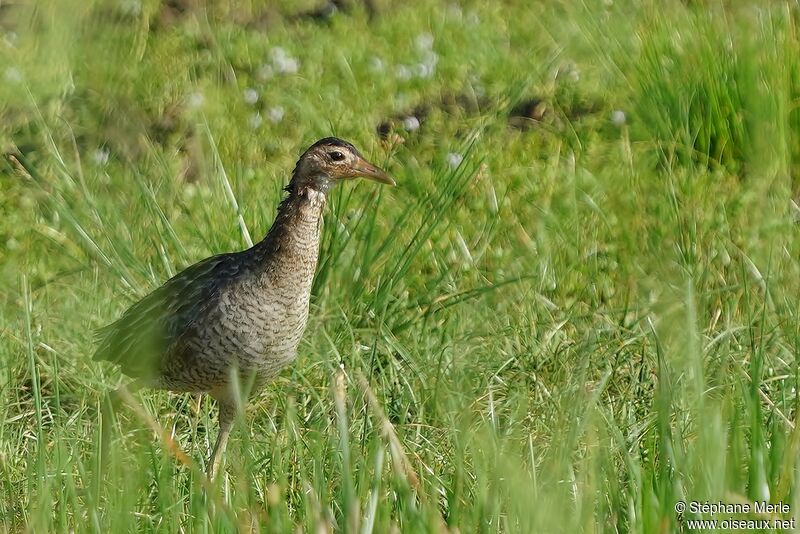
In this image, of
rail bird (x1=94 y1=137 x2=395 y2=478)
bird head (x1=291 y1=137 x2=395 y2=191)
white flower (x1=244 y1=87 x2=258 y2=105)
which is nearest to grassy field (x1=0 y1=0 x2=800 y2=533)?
white flower (x1=244 y1=87 x2=258 y2=105)

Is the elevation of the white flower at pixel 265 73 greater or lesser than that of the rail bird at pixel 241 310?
greater

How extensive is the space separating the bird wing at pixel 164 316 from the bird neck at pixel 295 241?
152mm

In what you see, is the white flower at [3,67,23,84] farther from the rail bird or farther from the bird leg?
the bird leg

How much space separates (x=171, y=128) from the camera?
663cm

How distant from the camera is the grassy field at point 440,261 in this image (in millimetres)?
2988

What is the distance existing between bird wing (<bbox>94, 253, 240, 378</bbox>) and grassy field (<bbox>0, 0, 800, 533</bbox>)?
0.22 m

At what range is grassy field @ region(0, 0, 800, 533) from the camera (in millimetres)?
2988

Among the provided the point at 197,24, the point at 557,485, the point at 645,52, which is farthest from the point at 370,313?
the point at 197,24

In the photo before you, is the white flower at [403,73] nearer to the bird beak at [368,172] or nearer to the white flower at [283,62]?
the white flower at [283,62]

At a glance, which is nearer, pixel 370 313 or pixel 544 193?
pixel 370 313

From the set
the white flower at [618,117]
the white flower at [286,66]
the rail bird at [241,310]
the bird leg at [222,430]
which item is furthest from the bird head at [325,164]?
the white flower at [286,66]

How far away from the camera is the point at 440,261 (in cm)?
515

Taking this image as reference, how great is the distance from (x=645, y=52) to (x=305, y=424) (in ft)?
8.22

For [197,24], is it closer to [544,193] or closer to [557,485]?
[544,193]
